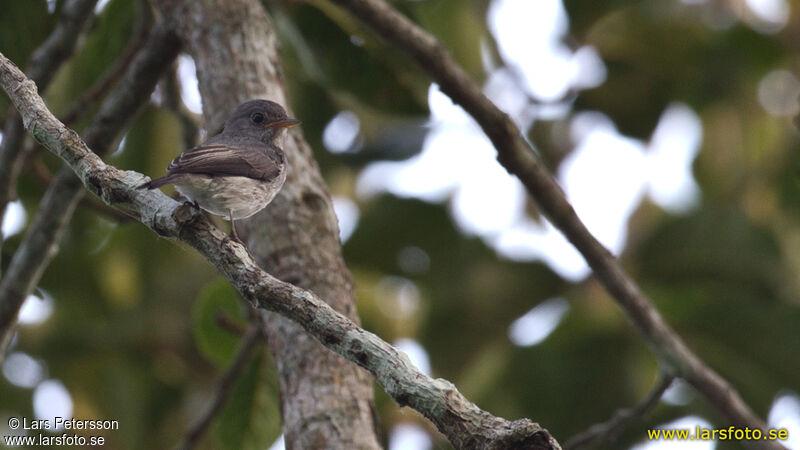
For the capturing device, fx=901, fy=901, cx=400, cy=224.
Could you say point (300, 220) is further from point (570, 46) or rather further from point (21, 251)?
point (570, 46)

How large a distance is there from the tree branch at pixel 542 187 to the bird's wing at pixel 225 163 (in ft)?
3.20

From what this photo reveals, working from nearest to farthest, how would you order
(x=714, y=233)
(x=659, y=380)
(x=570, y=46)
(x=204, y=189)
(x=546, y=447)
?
(x=546, y=447)
(x=204, y=189)
(x=659, y=380)
(x=714, y=233)
(x=570, y=46)

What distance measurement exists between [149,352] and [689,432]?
396cm

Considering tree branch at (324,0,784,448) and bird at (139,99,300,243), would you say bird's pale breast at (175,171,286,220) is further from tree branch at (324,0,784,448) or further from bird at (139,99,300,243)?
tree branch at (324,0,784,448)

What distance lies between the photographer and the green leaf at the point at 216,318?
209 inches

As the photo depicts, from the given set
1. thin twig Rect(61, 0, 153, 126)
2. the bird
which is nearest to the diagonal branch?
the bird

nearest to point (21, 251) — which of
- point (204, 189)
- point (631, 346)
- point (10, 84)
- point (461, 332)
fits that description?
point (204, 189)

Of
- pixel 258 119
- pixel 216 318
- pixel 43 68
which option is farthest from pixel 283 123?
pixel 216 318

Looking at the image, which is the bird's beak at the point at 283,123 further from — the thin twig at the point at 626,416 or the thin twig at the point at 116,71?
the thin twig at the point at 626,416

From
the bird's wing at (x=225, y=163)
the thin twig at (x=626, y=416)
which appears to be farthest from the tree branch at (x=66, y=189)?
the thin twig at (x=626, y=416)

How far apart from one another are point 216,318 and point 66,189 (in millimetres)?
1155

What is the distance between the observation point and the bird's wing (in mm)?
3607

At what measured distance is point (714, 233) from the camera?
6.36m

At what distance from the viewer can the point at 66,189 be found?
4484 millimetres
